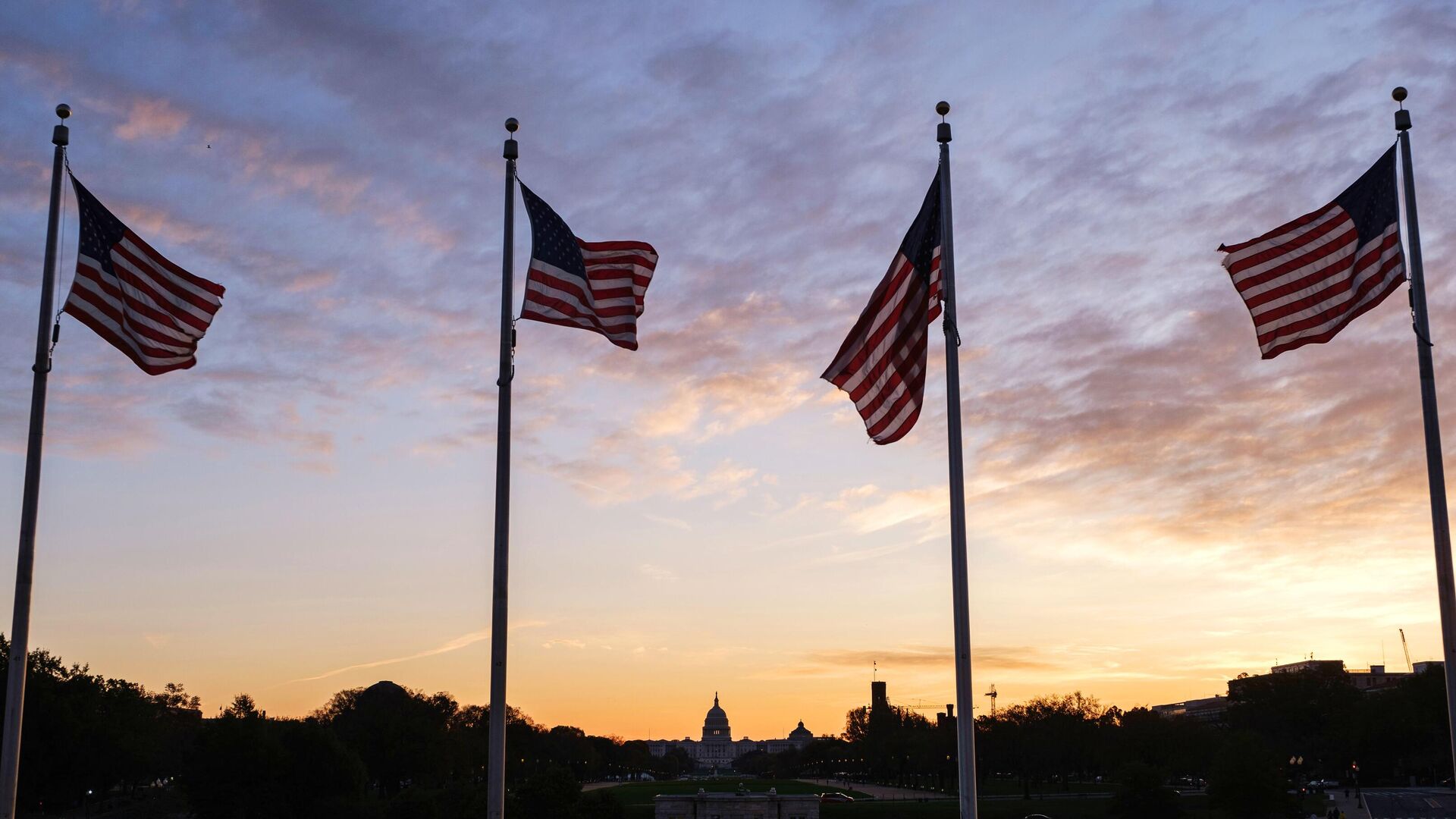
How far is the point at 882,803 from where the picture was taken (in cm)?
12888

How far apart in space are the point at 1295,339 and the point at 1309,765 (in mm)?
168542

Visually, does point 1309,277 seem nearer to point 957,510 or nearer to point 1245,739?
point 957,510

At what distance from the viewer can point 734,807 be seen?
117250 millimetres

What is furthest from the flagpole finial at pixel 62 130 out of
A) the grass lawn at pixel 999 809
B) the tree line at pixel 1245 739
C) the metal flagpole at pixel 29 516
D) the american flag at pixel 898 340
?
the tree line at pixel 1245 739

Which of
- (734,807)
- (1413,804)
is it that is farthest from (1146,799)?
(734,807)

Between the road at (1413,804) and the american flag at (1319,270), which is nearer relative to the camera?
the american flag at (1319,270)

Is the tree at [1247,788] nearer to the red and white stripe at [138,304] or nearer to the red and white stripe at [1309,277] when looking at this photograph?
the red and white stripe at [1309,277]

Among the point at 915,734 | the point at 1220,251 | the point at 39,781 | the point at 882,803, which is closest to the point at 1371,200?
the point at 1220,251

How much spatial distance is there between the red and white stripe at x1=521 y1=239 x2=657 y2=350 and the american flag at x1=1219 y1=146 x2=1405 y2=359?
10570mm

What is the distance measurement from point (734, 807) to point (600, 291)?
324ft

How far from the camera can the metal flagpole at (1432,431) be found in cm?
2284

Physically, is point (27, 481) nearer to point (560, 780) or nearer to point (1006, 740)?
point (560, 780)

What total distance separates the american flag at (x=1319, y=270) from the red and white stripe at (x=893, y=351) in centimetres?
543

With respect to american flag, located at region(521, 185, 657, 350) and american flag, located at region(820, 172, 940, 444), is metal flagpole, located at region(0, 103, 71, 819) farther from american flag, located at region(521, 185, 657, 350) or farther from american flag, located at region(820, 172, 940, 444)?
american flag, located at region(820, 172, 940, 444)
